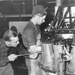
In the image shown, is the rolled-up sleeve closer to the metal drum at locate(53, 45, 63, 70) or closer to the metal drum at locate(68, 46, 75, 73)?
the metal drum at locate(53, 45, 63, 70)

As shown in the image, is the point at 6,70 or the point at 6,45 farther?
the point at 6,70

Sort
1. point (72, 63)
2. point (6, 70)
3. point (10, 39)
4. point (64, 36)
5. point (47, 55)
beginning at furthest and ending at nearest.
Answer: point (6, 70) → point (10, 39) → point (64, 36) → point (47, 55) → point (72, 63)

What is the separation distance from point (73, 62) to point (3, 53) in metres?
0.91

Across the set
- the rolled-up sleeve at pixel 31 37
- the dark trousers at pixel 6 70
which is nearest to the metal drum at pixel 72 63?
the rolled-up sleeve at pixel 31 37

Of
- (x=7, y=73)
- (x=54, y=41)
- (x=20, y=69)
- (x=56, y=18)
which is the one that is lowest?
(x=20, y=69)

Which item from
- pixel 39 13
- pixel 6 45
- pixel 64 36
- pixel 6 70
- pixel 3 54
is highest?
pixel 39 13

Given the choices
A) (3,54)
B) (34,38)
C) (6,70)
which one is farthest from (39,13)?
(6,70)

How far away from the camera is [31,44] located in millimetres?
2791

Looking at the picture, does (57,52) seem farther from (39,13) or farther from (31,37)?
(39,13)

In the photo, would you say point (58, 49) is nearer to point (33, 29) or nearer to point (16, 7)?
point (33, 29)

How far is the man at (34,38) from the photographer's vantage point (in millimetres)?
2781

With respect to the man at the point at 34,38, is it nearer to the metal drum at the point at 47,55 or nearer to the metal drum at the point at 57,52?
the metal drum at the point at 47,55

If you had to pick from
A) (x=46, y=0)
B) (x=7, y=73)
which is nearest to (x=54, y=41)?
(x=7, y=73)

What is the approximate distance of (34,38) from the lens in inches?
110
